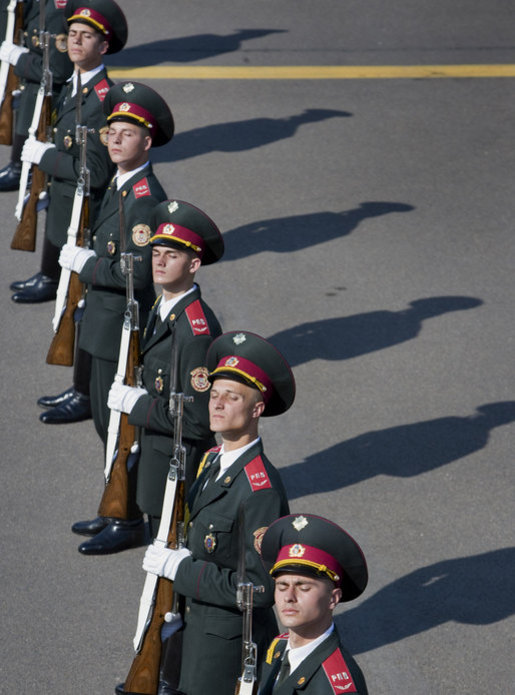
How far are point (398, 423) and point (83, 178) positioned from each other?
224 cm

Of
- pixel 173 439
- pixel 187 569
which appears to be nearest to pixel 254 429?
pixel 187 569

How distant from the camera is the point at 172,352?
5855 mm

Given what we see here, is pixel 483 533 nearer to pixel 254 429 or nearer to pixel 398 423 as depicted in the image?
pixel 398 423

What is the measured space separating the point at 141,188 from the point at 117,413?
1193 millimetres

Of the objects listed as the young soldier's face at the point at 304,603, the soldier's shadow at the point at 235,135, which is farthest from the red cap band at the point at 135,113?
the soldier's shadow at the point at 235,135

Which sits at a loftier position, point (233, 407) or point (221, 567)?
point (233, 407)

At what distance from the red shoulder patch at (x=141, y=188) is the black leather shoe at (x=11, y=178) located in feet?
12.3

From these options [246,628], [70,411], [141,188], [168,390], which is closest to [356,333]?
[70,411]

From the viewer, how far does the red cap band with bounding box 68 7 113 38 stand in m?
7.82

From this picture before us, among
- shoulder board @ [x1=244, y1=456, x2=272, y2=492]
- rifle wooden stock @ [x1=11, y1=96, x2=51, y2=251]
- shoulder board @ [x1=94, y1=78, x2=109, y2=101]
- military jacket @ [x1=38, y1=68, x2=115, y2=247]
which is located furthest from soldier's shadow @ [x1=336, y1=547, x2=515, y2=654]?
rifle wooden stock @ [x1=11, y1=96, x2=51, y2=251]

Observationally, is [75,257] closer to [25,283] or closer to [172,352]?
[172,352]

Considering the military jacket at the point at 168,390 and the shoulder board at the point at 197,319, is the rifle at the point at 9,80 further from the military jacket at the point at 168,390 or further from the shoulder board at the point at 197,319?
the shoulder board at the point at 197,319

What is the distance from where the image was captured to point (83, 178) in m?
7.70

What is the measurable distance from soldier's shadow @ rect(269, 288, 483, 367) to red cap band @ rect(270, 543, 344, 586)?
4.20 metres
